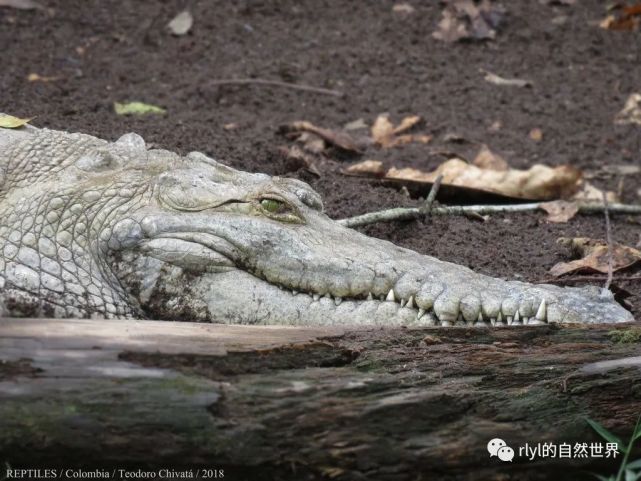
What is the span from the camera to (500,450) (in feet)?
9.52

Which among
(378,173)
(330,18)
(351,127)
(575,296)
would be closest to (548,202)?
(378,173)

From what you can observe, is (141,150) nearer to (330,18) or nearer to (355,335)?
(355,335)

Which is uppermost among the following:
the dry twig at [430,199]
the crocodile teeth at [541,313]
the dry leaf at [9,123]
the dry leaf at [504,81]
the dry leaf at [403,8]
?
the dry leaf at [403,8]

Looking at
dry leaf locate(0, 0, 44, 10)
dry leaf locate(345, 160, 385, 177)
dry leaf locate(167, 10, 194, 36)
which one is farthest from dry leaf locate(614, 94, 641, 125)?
dry leaf locate(0, 0, 44, 10)

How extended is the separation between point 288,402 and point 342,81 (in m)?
5.93

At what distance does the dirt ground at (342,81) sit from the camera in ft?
19.9

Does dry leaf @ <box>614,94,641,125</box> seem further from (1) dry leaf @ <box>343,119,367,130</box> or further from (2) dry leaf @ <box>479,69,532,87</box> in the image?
(1) dry leaf @ <box>343,119,367,130</box>

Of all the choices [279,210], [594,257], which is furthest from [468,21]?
[279,210]

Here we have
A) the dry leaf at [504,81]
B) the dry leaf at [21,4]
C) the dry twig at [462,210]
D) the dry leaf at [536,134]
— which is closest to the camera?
the dry twig at [462,210]

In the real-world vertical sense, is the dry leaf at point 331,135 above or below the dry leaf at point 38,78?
below

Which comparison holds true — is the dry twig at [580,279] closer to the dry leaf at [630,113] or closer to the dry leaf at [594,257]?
the dry leaf at [594,257]

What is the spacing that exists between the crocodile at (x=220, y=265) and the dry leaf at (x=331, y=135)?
2.74m

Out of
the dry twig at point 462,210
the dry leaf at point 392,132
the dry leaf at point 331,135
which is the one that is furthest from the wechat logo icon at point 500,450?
the dry leaf at point 392,132

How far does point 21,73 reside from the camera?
24.9ft
